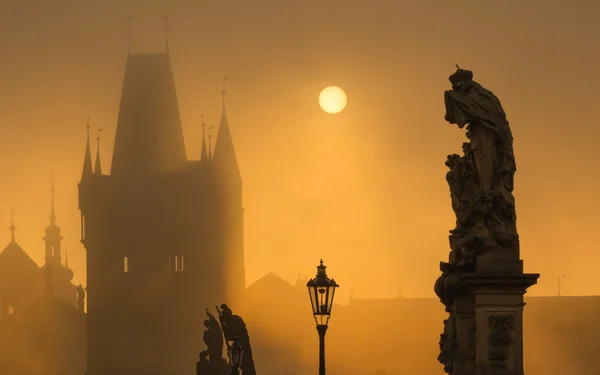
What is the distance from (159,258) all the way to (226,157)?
30.0 ft

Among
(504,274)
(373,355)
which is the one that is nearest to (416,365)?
(373,355)

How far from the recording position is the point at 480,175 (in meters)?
14.5

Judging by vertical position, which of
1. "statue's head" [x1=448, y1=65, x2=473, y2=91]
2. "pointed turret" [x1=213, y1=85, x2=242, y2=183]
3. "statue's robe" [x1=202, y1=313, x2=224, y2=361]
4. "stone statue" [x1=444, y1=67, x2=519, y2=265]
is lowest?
"statue's robe" [x1=202, y1=313, x2=224, y2=361]

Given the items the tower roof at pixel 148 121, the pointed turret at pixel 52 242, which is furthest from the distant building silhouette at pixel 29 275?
the tower roof at pixel 148 121

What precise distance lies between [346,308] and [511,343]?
140486 mm

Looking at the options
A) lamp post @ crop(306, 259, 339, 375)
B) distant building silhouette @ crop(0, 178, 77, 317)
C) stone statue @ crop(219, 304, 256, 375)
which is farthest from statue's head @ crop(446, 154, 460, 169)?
distant building silhouette @ crop(0, 178, 77, 317)

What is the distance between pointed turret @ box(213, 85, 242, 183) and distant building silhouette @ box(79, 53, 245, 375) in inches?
2.8

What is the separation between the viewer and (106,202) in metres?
135

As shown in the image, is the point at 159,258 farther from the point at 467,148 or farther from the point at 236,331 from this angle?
the point at 467,148

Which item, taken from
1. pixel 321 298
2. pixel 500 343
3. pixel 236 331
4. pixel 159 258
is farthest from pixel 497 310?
pixel 159 258

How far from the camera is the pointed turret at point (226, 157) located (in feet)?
449

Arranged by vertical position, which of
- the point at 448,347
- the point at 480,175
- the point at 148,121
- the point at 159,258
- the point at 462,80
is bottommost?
the point at 448,347

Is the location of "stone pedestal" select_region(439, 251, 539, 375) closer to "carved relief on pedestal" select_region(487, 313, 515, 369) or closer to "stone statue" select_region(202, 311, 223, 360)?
"carved relief on pedestal" select_region(487, 313, 515, 369)

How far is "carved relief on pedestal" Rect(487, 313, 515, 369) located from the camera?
13906 mm
